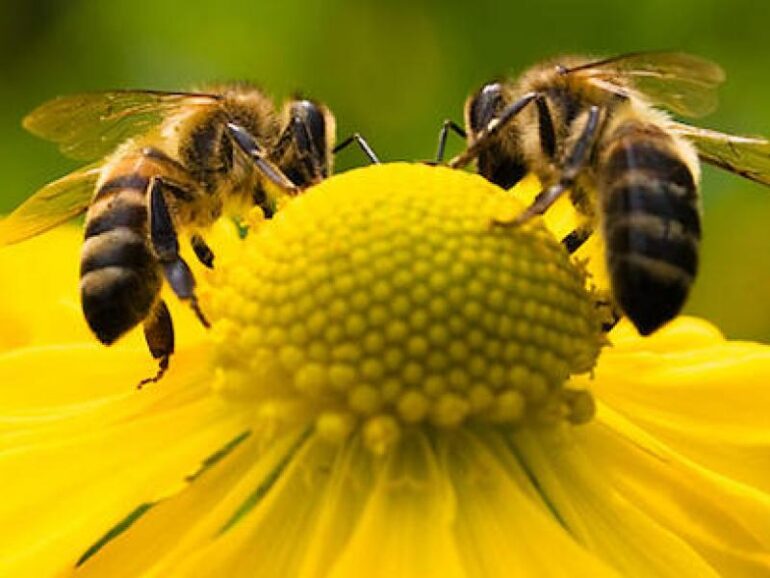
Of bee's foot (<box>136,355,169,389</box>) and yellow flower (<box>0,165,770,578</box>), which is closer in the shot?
yellow flower (<box>0,165,770,578</box>)

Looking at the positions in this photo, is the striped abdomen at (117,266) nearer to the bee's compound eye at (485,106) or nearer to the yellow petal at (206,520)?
the yellow petal at (206,520)

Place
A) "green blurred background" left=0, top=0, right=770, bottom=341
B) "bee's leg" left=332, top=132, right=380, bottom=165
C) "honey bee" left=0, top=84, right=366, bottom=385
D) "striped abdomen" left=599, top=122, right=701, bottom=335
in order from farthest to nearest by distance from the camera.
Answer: "green blurred background" left=0, top=0, right=770, bottom=341, "bee's leg" left=332, top=132, right=380, bottom=165, "honey bee" left=0, top=84, right=366, bottom=385, "striped abdomen" left=599, top=122, right=701, bottom=335

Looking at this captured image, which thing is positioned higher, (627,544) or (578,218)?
(578,218)

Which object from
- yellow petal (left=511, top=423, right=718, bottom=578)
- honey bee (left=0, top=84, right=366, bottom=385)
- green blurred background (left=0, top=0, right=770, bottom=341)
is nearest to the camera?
Result: yellow petal (left=511, top=423, right=718, bottom=578)

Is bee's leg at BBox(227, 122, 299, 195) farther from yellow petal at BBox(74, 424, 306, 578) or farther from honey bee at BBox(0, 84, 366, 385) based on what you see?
yellow petal at BBox(74, 424, 306, 578)

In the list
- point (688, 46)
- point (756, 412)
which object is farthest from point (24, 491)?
point (688, 46)

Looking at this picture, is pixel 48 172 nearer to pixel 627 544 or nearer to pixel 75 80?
pixel 75 80

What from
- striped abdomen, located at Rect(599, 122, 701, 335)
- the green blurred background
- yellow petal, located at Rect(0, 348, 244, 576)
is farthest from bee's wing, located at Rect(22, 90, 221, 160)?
the green blurred background

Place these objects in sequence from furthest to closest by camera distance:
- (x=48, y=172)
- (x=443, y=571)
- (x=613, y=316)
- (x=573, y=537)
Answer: (x=48, y=172)
(x=613, y=316)
(x=573, y=537)
(x=443, y=571)
